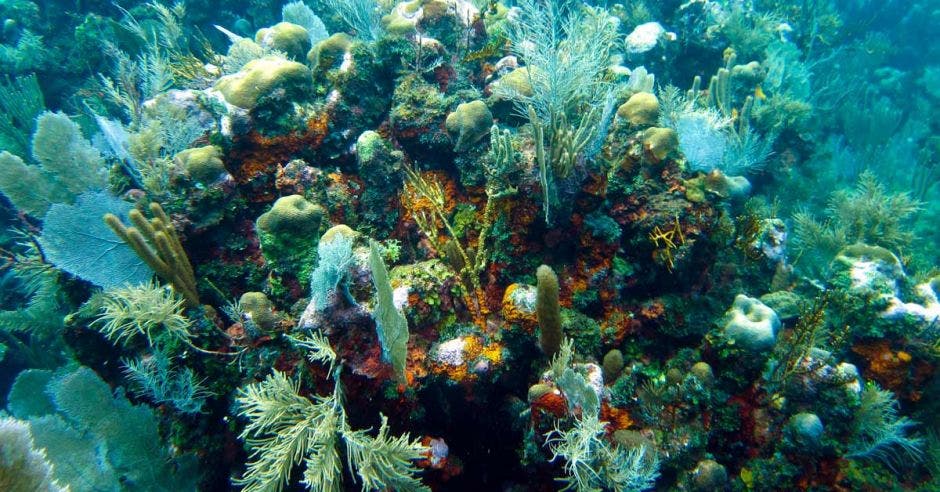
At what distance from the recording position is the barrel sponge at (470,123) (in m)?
4.00

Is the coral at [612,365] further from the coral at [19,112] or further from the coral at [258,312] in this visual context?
the coral at [19,112]

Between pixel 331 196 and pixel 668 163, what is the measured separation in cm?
347

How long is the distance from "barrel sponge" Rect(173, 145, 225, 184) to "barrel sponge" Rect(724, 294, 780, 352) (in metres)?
4.99

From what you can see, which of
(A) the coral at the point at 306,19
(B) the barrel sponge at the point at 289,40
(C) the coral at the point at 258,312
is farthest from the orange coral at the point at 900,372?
(A) the coral at the point at 306,19

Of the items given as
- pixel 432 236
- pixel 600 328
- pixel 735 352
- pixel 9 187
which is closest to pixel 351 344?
pixel 432 236

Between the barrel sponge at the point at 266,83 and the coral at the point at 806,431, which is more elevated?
the barrel sponge at the point at 266,83

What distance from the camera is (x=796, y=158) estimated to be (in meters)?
7.59

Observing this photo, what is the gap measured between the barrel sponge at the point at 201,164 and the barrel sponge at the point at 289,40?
96.6 inches

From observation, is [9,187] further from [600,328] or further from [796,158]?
[796,158]

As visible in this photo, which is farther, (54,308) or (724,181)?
(54,308)

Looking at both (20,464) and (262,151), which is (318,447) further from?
(262,151)

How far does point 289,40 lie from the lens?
5684 mm

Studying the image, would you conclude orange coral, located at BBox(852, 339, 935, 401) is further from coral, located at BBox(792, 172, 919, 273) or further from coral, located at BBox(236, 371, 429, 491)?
coral, located at BBox(236, 371, 429, 491)

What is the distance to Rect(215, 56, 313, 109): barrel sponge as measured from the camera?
4.22 m
